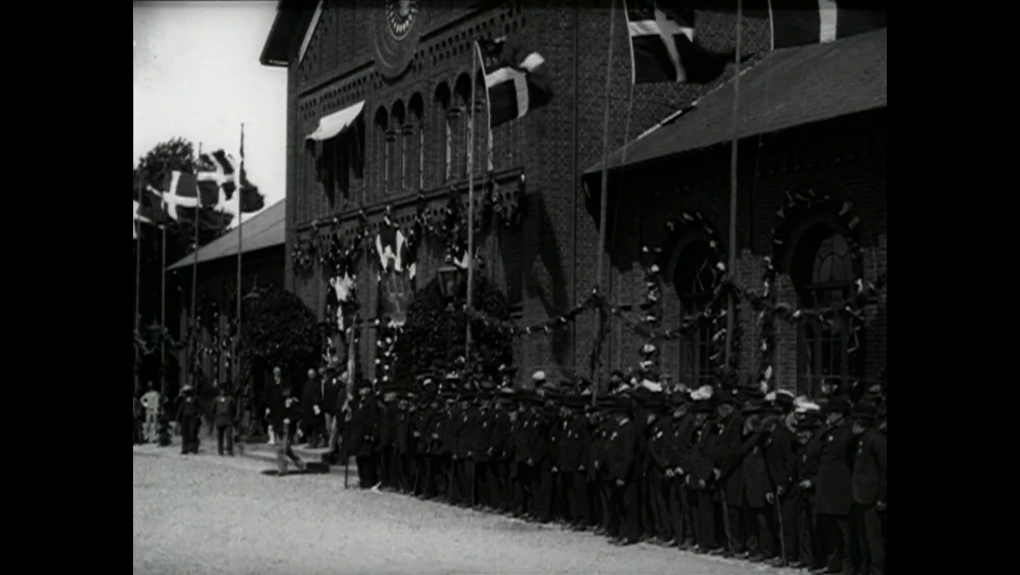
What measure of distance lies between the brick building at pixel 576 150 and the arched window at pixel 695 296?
0.31 ft

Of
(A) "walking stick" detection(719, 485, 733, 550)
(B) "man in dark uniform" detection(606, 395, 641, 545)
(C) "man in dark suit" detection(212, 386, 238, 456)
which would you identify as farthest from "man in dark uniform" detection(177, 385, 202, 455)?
(A) "walking stick" detection(719, 485, 733, 550)

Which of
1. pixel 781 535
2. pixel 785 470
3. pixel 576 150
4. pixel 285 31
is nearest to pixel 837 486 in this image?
pixel 785 470

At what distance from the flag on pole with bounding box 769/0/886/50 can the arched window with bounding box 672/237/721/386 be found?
20.8 feet

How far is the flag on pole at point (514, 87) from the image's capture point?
22047 mm

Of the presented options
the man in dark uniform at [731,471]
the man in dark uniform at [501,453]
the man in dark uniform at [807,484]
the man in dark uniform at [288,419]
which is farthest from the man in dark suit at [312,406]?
the man in dark uniform at [807,484]

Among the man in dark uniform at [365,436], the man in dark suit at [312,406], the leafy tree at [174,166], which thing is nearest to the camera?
the man in dark uniform at [365,436]

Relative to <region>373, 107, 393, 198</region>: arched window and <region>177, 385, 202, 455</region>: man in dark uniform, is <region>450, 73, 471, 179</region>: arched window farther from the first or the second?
<region>177, 385, 202, 455</region>: man in dark uniform

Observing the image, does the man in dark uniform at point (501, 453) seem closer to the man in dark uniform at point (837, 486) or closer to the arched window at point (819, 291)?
the arched window at point (819, 291)

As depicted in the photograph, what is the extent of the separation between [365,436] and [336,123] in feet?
43.2

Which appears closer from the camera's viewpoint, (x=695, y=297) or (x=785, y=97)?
(x=785, y=97)

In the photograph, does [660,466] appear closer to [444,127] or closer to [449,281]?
[449,281]

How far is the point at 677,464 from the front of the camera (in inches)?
562

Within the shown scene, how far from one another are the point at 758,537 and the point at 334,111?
2297 cm

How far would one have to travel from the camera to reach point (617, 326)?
24.5 meters
